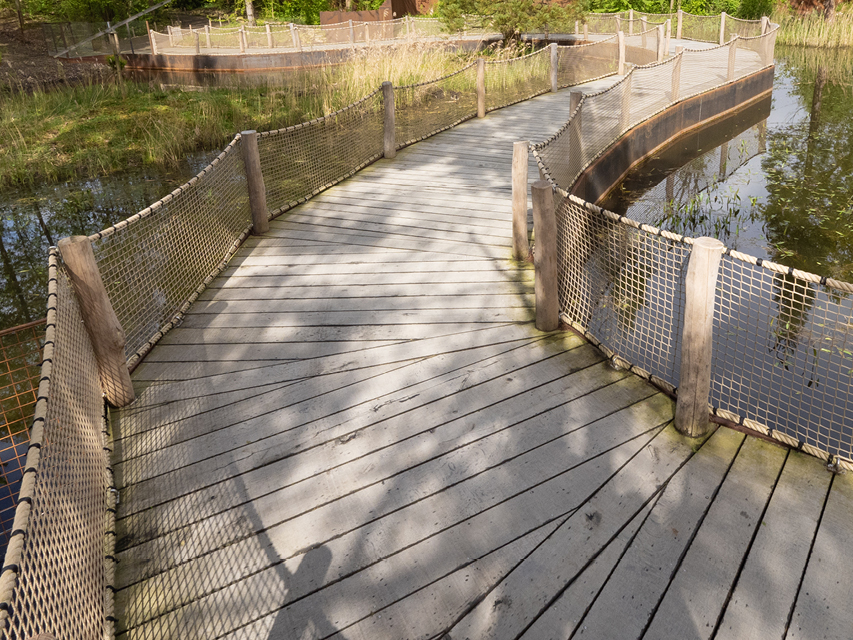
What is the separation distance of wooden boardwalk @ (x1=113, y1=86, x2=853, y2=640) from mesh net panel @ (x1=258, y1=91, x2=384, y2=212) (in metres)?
3.16

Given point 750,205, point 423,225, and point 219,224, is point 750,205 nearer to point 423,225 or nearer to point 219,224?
point 423,225

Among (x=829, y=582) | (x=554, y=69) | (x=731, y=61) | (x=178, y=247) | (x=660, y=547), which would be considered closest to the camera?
(x=829, y=582)

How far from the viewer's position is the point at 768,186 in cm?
1009

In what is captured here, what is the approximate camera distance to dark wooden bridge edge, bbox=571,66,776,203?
901cm

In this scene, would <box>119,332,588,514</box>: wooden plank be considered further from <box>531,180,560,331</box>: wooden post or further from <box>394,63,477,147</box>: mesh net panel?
<box>394,63,477,147</box>: mesh net panel

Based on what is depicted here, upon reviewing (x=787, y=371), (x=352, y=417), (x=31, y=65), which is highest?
(x=31, y=65)

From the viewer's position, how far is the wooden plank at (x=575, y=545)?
258 centimetres

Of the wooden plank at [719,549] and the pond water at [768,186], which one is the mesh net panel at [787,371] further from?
the pond water at [768,186]

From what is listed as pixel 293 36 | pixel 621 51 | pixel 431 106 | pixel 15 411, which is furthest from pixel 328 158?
pixel 293 36

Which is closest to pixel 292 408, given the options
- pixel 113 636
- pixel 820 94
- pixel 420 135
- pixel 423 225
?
pixel 113 636

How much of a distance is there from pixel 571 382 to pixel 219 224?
3712 mm

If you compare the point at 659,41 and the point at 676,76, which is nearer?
the point at 676,76

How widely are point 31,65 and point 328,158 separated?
26134 mm

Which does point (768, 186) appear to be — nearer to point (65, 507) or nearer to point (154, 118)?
point (65, 507)
